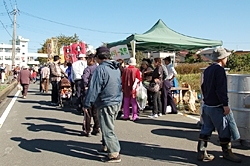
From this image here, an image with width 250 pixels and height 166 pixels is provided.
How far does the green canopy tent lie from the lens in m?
12.3

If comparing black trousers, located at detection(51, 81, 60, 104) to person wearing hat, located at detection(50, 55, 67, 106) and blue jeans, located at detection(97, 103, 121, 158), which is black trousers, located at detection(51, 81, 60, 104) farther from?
blue jeans, located at detection(97, 103, 121, 158)

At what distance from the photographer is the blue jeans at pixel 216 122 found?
5086 mm

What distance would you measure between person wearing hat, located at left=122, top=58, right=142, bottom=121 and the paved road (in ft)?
1.40

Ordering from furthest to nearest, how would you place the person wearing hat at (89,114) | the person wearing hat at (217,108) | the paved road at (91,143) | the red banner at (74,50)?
the red banner at (74,50), the person wearing hat at (89,114), the paved road at (91,143), the person wearing hat at (217,108)

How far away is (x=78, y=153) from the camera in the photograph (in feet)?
19.1

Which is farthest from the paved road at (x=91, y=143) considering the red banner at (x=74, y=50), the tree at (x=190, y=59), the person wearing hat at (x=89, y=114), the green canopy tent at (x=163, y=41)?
the tree at (x=190, y=59)

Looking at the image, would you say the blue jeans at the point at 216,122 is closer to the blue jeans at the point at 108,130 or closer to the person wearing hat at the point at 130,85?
the blue jeans at the point at 108,130

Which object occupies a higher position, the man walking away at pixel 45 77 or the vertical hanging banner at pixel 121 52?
the vertical hanging banner at pixel 121 52

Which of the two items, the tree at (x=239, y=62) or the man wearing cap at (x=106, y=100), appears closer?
the man wearing cap at (x=106, y=100)

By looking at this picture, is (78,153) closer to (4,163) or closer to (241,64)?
(4,163)

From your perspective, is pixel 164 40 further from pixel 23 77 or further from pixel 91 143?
pixel 91 143

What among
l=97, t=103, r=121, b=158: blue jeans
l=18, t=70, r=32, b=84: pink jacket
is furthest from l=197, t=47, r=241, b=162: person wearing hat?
l=18, t=70, r=32, b=84: pink jacket

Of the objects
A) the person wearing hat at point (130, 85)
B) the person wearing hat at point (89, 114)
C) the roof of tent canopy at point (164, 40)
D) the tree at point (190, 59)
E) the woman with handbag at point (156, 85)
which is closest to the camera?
the person wearing hat at point (89, 114)

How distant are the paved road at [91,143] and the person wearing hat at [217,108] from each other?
0.25 m
